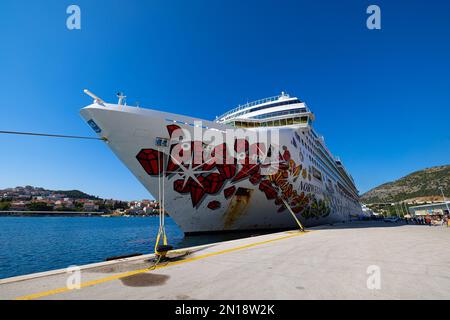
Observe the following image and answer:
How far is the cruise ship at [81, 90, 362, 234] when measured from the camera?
9977mm

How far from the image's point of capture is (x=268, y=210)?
50.4ft

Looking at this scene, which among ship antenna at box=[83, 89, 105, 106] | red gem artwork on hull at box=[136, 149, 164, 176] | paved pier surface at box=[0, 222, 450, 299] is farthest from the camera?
red gem artwork on hull at box=[136, 149, 164, 176]

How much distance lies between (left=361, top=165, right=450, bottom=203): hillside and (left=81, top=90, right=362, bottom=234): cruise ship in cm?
13728

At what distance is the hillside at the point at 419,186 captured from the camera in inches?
4759

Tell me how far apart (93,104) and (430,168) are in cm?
22643

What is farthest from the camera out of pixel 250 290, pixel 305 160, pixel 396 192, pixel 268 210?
pixel 396 192

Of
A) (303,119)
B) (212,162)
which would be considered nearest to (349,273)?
(212,162)

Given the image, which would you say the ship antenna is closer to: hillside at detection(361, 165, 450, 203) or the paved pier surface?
the paved pier surface

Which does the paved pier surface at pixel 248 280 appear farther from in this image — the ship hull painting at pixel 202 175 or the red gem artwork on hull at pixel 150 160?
the red gem artwork on hull at pixel 150 160

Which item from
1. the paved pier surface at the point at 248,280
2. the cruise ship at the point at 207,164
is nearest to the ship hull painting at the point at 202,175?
the cruise ship at the point at 207,164

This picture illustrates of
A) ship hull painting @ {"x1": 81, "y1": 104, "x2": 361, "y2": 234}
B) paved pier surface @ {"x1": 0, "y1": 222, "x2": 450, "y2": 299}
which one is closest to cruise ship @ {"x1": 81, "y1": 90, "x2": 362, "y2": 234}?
ship hull painting @ {"x1": 81, "y1": 104, "x2": 361, "y2": 234}

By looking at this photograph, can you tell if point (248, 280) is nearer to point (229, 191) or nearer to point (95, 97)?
point (229, 191)

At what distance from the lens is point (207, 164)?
11.4 m
